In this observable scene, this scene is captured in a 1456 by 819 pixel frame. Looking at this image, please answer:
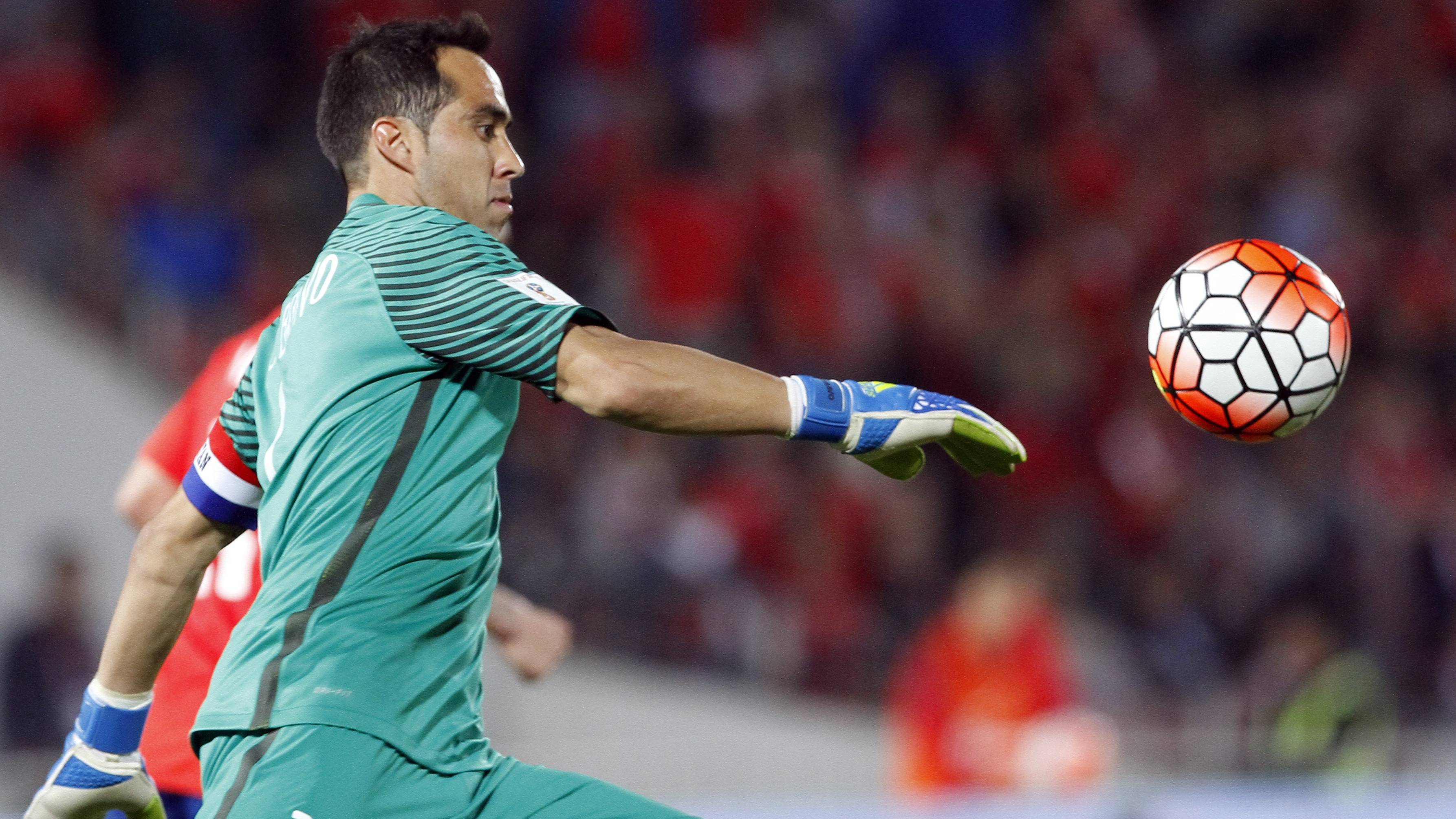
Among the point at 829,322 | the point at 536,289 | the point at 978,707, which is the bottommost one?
the point at 536,289

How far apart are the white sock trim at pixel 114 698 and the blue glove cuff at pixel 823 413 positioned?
5.09 feet

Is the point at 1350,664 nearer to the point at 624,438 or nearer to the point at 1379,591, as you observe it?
the point at 1379,591

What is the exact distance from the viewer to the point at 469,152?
3.20 metres

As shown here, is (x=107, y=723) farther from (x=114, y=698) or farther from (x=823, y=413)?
(x=823, y=413)

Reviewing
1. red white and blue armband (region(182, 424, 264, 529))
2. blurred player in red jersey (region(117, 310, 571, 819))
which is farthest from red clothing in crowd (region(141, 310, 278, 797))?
red white and blue armband (region(182, 424, 264, 529))

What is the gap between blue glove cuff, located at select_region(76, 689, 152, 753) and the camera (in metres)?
3.42

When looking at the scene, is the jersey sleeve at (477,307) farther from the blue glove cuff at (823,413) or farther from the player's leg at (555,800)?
the player's leg at (555,800)

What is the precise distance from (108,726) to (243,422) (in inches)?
28.2

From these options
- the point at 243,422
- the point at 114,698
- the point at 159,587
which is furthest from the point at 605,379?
the point at 114,698

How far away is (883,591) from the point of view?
30.2ft

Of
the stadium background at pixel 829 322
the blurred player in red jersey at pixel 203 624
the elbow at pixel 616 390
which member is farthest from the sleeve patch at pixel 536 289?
the stadium background at pixel 829 322

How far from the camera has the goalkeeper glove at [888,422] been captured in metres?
2.84

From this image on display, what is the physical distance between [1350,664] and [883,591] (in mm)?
2664

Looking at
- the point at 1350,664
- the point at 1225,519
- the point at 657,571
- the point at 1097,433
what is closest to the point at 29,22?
the point at 657,571
